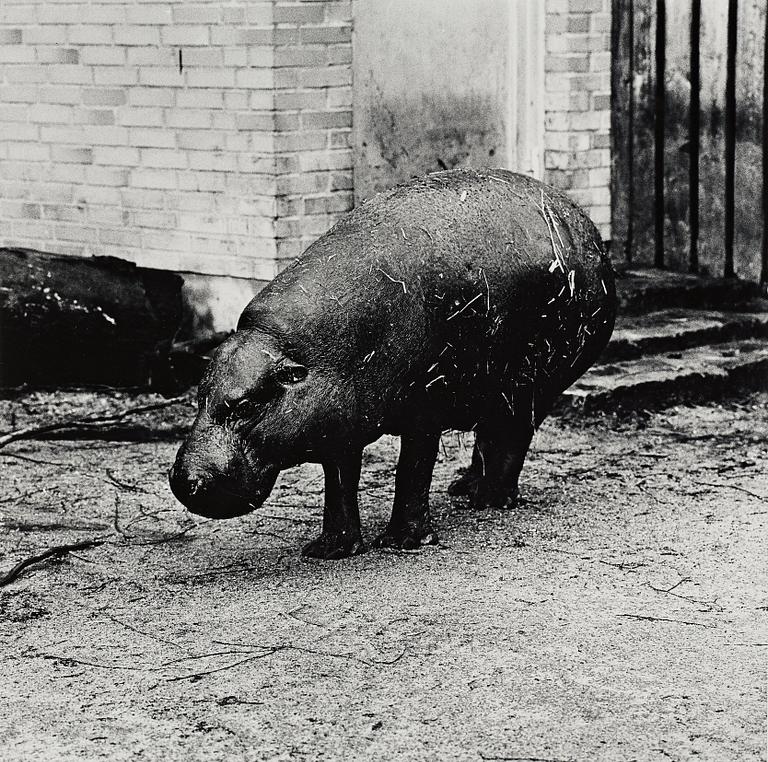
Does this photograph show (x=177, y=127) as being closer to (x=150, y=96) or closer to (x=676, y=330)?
(x=150, y=96)

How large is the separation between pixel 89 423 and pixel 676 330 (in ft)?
10.6

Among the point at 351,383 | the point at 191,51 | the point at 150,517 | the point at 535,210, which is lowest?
the point at 150,517

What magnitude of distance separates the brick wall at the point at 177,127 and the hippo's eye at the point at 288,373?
10.6ft

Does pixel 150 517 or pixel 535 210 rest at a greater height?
pixel 535 210

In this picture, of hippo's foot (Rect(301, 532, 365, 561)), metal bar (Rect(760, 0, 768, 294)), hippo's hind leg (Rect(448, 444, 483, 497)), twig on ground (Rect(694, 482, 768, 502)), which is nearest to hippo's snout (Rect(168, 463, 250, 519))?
hippo's foot (Rect(301, 532, 365, 561))

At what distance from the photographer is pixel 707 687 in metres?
4.32

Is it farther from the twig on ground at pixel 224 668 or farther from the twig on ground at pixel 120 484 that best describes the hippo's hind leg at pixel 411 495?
the twig on ground at pixel 120 484

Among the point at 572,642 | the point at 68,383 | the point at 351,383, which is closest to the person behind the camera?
the point at 572,642

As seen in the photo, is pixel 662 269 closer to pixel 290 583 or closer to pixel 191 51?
pixel 191 51

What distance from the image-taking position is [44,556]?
18.2 feet

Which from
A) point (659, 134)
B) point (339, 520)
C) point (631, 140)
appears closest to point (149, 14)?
point (631, 140)

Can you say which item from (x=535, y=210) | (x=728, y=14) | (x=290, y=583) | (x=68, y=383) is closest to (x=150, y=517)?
(x=290, y=583)

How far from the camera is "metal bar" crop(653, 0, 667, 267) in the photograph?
910 cm

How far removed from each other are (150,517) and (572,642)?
6.91 ft
